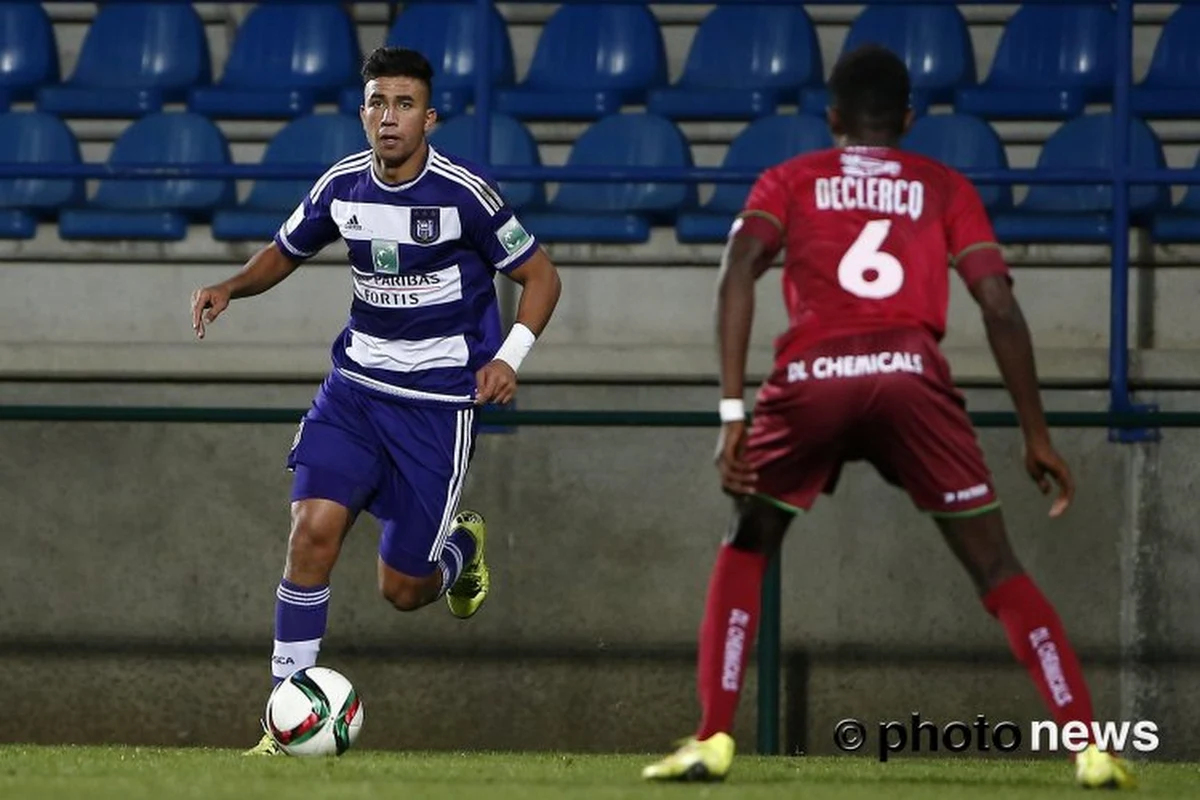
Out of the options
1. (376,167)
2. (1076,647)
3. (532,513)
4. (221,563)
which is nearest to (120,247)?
(221,563)

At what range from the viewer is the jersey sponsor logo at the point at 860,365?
503 centimetres

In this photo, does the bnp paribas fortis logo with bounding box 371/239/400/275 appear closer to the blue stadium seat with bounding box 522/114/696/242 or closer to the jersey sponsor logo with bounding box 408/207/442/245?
the jersey sponsor logo with bounding box 408/207/442/245

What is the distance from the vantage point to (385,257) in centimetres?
634

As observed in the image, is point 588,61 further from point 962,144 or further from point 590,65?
point 962,144

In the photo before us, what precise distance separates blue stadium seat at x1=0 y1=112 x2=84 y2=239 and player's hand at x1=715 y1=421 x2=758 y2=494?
488cm

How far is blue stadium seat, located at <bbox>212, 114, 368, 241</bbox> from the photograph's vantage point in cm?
877

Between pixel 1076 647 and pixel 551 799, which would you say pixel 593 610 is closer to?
pixel 1076 647

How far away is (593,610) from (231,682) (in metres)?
1.37

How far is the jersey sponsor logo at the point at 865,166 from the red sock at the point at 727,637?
3.04 feet

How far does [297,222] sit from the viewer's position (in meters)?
6.51

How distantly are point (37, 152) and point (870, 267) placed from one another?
5361 mm

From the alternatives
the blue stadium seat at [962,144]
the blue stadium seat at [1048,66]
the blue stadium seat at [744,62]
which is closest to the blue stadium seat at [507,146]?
the blue stadium seat at [744,62]

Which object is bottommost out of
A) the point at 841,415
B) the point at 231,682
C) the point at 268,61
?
the point at 231,682

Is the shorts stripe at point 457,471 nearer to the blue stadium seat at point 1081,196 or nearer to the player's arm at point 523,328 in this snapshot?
the player's arm at point 523,328
